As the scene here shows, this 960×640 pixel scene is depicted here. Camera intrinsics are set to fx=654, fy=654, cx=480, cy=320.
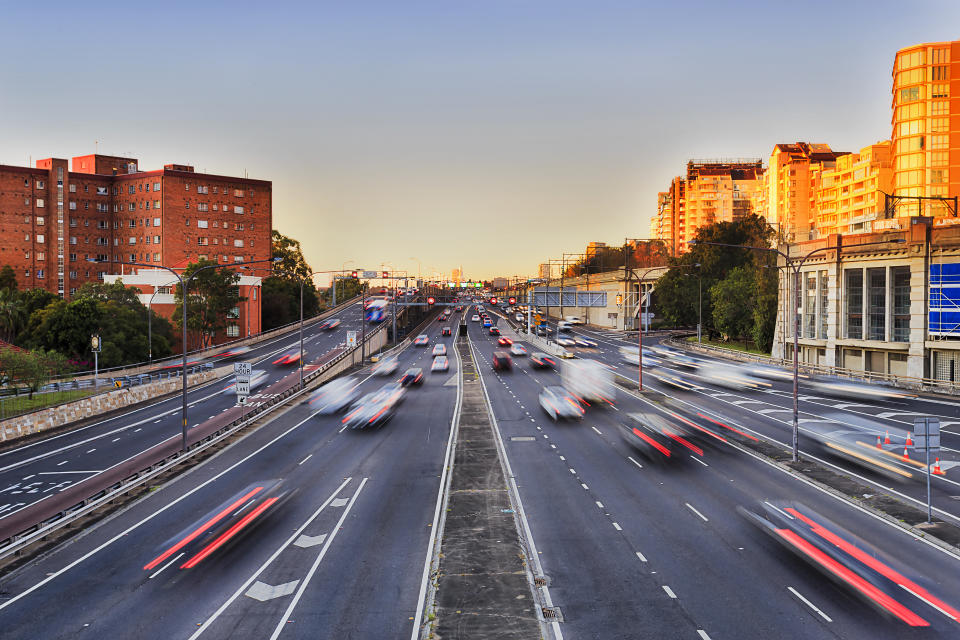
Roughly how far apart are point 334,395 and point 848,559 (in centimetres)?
4253

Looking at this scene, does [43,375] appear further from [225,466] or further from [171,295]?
[171,295]

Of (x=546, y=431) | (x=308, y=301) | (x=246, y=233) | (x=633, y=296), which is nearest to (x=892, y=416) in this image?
(x=546, y=431)

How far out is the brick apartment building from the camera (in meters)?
105

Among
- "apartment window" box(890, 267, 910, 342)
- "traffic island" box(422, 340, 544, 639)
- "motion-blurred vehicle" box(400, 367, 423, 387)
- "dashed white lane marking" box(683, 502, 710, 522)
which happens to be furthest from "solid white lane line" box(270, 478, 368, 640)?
"apartment window" box(890, 267, 910, 342)

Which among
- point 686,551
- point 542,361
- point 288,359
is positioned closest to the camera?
point 686,551

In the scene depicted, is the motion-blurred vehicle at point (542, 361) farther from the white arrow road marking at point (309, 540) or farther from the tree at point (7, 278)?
the tree at point (7, 278)

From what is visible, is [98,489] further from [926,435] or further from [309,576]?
[926,435]

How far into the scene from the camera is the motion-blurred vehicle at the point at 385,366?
70688 millimetres

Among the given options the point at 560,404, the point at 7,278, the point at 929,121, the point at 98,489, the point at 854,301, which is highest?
the point at 929,121

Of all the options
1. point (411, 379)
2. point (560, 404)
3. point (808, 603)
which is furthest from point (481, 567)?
point (411, 379)

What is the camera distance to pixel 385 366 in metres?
75.9

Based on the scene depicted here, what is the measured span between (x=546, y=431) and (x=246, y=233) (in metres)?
96.9

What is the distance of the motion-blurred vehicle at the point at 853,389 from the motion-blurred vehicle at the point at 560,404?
21.2 m

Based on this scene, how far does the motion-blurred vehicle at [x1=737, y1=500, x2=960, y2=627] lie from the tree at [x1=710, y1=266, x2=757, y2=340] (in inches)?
2925
